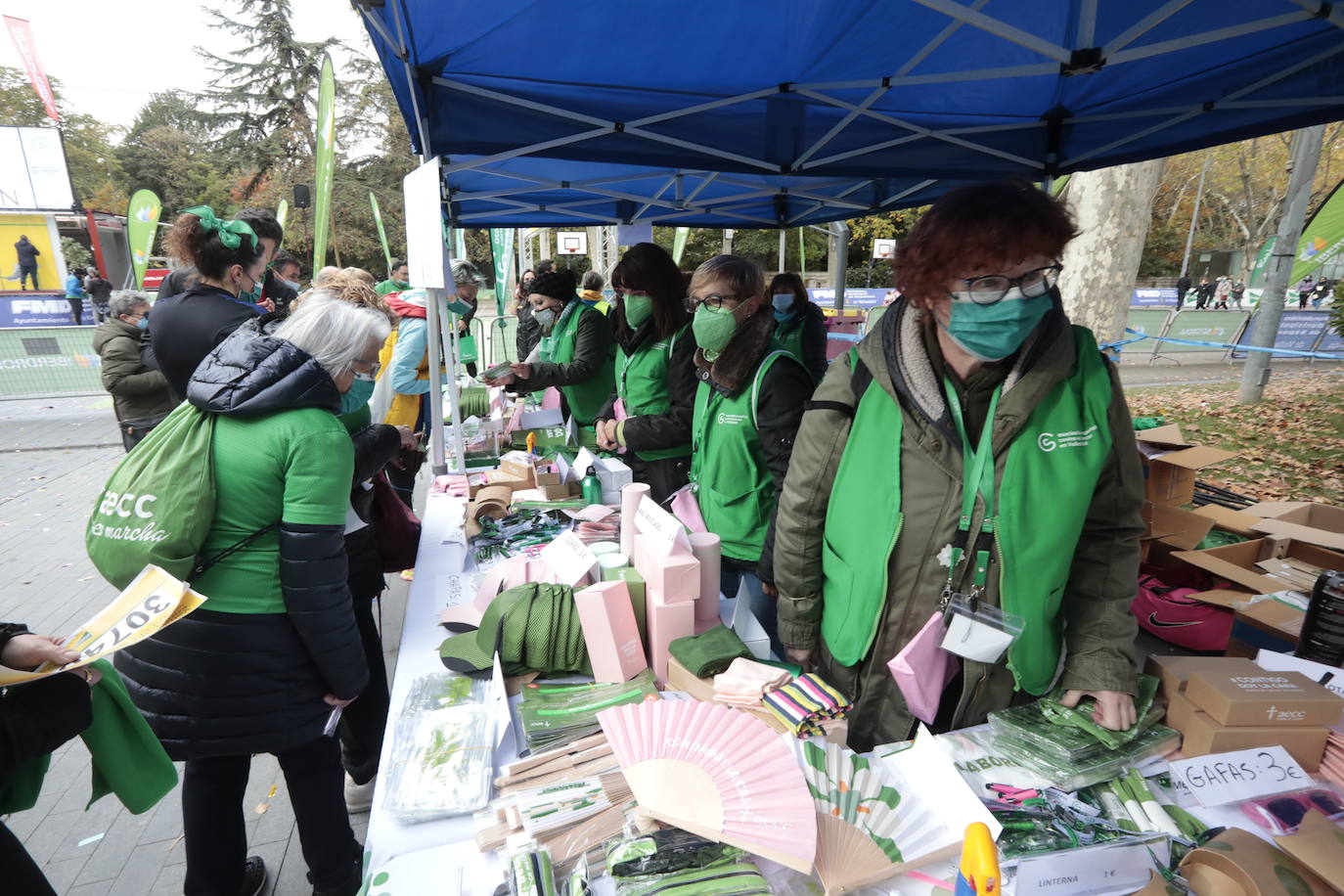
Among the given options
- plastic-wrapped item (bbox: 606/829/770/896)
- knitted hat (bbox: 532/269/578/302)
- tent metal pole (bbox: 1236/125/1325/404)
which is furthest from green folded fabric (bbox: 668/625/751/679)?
tent metal pole (bbox: 1236/125/1325/404)

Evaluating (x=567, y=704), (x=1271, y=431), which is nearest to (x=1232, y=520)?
(x=567, y=704)

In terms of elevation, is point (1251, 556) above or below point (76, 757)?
above

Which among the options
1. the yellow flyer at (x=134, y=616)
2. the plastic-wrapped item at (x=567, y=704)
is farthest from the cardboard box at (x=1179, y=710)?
the yellow flyer at (x=134, y=616)

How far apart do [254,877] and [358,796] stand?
1.21ft

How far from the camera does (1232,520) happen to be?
2928mm

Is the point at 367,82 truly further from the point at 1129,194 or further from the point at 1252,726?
the point at 1252,726

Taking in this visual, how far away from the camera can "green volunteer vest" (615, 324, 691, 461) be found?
2883mm

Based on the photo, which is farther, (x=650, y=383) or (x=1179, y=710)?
(x=650, y=383)

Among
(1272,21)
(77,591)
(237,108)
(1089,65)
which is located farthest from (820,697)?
(237,108)

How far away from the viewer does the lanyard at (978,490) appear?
1.35 meters

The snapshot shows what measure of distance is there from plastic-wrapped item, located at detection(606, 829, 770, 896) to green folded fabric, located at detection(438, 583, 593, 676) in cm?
63

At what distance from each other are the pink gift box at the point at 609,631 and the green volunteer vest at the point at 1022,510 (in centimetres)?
52

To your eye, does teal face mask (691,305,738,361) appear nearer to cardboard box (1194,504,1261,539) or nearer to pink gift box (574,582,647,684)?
pink gift box (574,582,647,684)

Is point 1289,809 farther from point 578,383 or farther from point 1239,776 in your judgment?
point 578,383
